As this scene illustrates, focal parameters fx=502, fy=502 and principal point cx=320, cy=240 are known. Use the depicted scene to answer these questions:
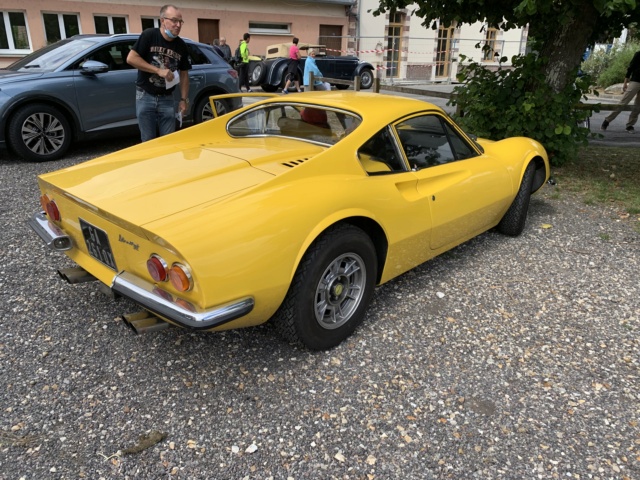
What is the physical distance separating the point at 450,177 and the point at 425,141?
1.03ft

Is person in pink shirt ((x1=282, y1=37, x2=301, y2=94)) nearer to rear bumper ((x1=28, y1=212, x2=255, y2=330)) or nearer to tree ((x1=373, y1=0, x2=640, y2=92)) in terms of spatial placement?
tree ((x1=373, y1=0, x2=640, y2=92))

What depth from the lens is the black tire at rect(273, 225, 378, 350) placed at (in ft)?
8.61

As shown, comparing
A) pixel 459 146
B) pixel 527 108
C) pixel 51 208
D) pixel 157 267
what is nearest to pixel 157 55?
pixel 51 208

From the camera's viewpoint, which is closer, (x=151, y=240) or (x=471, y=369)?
(x=151, y=240)

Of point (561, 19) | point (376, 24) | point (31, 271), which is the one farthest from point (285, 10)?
point (31, 271)

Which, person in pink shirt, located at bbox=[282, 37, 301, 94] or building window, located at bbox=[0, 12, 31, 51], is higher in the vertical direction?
building window, located at bbox=[0, 12, 31, 51]

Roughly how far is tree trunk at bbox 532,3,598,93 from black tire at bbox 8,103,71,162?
21.1 feet

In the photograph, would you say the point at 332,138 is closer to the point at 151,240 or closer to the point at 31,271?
the point at 151,240

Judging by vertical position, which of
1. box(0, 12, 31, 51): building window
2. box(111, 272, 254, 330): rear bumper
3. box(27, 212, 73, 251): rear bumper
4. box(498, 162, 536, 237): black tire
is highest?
box(0, 12, 31, 51): building window

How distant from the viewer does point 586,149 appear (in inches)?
332

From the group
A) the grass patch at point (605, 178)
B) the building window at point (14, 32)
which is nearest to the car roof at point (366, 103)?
the grass patch at point (605, 178)

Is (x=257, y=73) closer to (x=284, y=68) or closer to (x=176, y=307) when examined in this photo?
(x=284, y=68)

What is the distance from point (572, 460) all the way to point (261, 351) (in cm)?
166

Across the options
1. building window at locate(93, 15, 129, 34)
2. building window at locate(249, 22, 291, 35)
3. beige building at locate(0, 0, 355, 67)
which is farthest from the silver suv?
building window at locate(249, 22, 291, 35)
